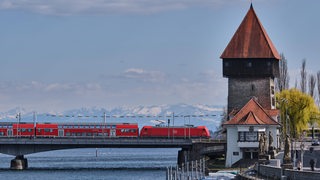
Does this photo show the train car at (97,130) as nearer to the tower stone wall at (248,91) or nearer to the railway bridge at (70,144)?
the railway bridge at (70,144)

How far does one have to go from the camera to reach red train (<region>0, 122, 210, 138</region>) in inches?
6816

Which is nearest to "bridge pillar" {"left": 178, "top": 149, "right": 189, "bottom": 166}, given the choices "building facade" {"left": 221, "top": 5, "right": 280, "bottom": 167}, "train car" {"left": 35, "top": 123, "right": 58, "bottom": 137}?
"building facade" {"left": 221, "top": 5, "right": 280, "bottom": 167}

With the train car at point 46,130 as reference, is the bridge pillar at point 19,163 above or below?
below

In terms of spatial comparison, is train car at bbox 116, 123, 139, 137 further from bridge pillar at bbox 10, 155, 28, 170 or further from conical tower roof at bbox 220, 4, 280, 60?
conical tower roof at bbox 220, 4, 280, 60

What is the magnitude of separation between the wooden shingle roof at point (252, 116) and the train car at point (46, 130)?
160 feet

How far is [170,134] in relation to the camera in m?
173

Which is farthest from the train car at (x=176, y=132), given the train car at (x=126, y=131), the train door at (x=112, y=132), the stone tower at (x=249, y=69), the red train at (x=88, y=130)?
the stone tower at (x=249, y=69)

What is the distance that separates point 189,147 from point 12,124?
130 ft

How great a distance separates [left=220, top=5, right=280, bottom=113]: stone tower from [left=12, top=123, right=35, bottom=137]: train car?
42330mm

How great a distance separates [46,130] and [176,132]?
853 inches

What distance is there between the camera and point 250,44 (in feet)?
477

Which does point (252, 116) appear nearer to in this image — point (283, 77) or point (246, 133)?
point (246, 133)

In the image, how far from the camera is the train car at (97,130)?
569ft

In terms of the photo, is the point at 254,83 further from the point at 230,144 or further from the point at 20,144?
the point at 20,144
